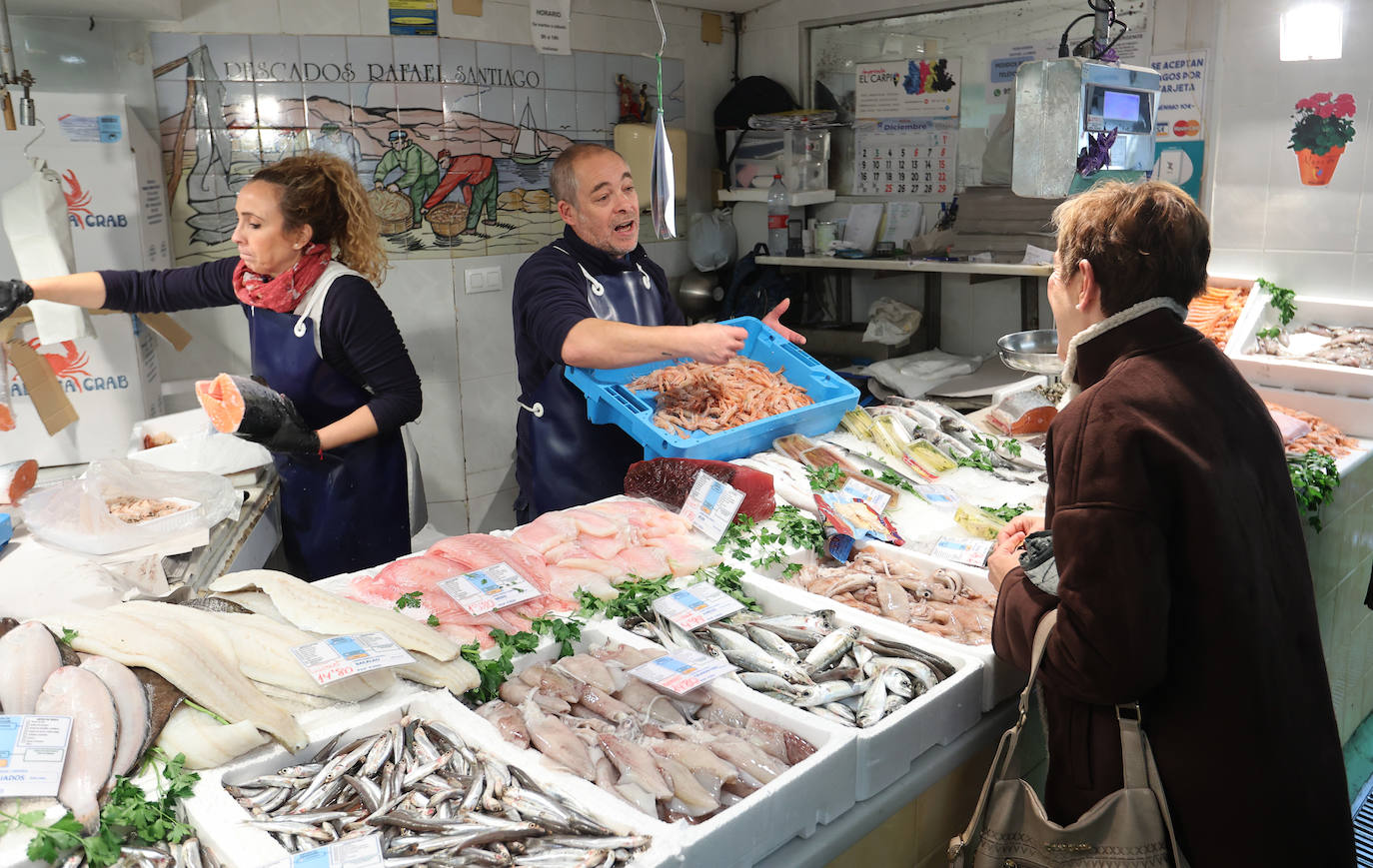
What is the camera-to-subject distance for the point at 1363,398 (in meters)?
3.86

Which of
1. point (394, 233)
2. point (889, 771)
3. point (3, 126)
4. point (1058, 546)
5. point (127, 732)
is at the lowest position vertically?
point (889, 771)

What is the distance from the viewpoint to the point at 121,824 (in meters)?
1.48

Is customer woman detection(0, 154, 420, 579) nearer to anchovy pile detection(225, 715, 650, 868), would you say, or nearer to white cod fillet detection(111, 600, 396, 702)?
white cod fillet detection(111, 600, 396, 702)

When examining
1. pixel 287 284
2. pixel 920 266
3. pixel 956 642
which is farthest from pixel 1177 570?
pixel 920 266

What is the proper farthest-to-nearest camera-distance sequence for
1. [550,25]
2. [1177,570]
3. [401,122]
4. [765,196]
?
[765,196]
[550,25]
[401,122]
[1177,570]

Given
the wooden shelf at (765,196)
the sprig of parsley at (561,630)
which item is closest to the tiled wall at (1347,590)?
the sprig of parsley at (561,630)

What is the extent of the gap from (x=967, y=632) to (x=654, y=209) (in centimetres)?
128

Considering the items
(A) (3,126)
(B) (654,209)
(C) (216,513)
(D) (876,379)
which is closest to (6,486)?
(C) (216,513)

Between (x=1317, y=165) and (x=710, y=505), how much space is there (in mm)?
3306

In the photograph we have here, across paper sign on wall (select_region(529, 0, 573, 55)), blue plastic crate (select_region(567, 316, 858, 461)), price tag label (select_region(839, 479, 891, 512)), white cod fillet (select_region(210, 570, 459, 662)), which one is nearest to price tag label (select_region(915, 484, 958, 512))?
price tag label (select_region(839, 479, 891, 512))

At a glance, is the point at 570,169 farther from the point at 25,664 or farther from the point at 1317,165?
the point at 1317,165

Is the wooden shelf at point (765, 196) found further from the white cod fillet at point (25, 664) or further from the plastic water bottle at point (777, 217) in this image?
the white cod fillet at point (25, 664)

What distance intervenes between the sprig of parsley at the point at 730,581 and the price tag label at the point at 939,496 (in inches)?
34.3

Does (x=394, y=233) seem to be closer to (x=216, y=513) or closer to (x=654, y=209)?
(x=216, y=513)
